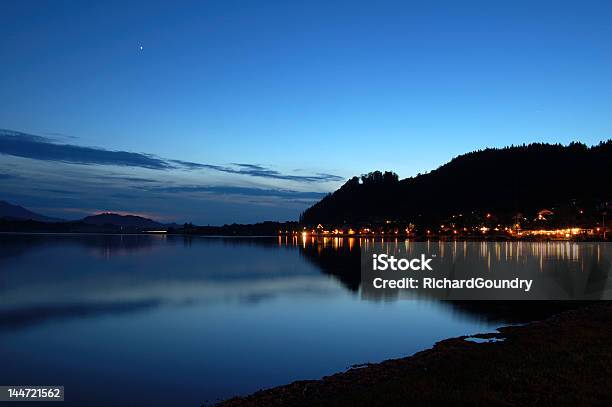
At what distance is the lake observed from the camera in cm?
1560

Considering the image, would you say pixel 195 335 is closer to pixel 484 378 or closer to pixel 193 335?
pixel 193 335

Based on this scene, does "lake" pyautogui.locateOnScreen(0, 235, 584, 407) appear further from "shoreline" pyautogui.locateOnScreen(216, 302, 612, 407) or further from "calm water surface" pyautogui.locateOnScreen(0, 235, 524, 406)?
"shoreline" pyautogui.locateOnScreen(216, 302, 612, 407)

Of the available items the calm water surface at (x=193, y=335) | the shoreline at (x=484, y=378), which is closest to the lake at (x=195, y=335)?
the calm water surface at (x=193, y=335)

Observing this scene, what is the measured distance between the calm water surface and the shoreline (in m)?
2.35

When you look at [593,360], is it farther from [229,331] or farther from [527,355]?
[229,331]

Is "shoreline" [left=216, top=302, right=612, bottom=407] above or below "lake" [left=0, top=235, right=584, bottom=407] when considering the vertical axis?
above

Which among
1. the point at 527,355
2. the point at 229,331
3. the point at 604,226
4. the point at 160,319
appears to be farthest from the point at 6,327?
the point at 604,226

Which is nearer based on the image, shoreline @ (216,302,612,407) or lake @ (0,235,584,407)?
shoreline @ (216,302,612,407)

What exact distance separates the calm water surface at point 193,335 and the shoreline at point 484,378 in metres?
2.35

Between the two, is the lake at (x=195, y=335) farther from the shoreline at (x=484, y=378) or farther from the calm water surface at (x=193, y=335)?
the shoreline at (x=484, y=378)

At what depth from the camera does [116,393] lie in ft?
46.9

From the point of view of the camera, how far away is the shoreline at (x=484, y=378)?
10.2 m

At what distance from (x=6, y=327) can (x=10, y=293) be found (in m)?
15.3

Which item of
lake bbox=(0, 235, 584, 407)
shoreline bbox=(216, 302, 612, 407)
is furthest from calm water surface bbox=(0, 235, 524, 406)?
shoreline bbox=(216, 302, 612, 407)
